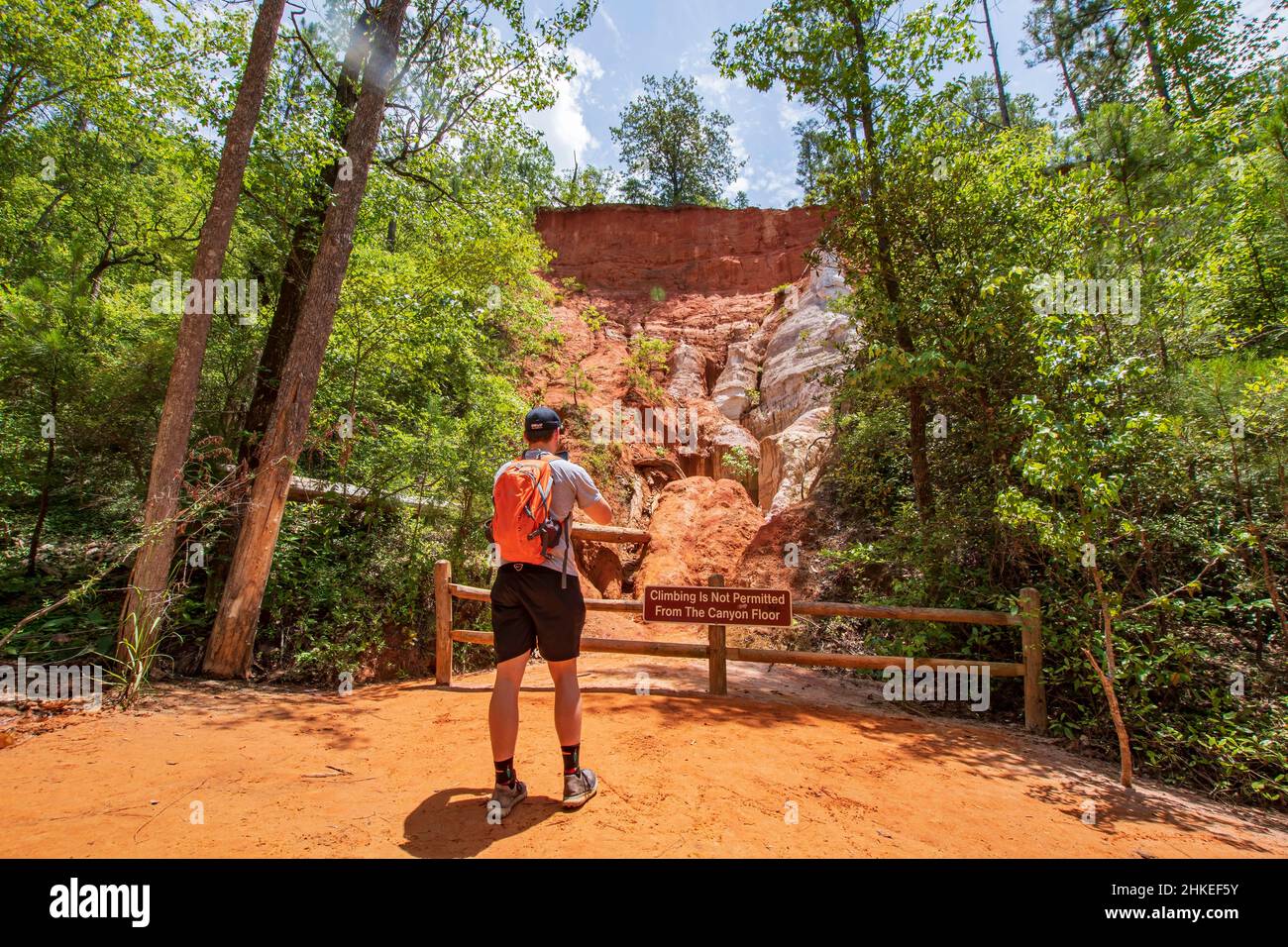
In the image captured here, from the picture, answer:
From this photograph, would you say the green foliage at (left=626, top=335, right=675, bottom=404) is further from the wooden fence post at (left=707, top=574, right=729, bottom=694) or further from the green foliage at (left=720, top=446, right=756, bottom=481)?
the wooden fence post at (left=707, top=574, right=729, bottom=694)

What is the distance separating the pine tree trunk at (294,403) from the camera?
6.05 metres

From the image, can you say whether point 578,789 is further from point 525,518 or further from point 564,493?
point 564,493

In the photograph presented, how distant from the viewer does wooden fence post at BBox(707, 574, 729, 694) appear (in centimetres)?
565

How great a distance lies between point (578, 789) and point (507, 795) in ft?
1.21

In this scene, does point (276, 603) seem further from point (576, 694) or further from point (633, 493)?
point (633, 493)

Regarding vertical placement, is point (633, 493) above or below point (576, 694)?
above

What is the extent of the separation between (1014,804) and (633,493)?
12.9 metres

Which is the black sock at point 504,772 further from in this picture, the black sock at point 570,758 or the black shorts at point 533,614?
the black shorts at point 533,614

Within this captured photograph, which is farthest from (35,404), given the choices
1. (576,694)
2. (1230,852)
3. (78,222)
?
(1230,852)

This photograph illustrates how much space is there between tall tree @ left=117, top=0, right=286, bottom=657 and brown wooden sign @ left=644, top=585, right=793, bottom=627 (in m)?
4.78

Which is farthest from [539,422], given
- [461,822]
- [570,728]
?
[461,822]

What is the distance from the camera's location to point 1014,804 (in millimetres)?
3559

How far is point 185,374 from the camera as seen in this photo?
5.80 metres

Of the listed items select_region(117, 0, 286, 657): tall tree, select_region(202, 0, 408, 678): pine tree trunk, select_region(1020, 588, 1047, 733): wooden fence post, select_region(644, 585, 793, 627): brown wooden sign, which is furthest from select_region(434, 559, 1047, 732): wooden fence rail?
select_region(117, 0, 286, 657): tall tree
